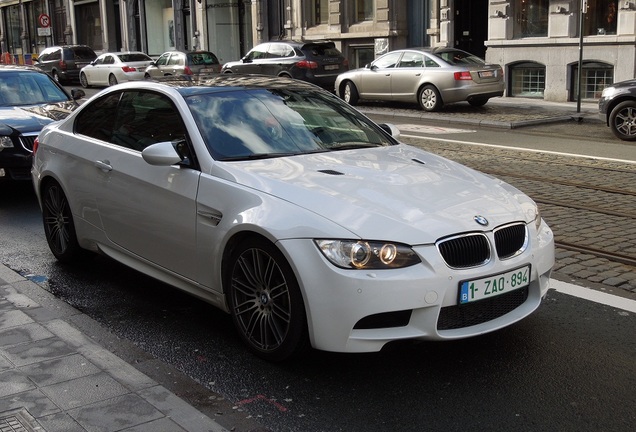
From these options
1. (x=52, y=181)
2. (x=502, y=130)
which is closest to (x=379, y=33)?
(x=502, y=130)

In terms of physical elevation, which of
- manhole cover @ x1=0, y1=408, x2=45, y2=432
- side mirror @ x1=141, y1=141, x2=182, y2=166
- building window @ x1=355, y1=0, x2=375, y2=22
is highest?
building window @ x1=355, y1=0, x2=375, y2=22

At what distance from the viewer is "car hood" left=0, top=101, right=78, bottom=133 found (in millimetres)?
10148

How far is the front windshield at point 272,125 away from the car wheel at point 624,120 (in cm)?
943

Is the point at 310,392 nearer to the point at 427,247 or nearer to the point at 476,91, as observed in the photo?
the point at 427,247

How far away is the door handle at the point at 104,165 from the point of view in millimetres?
5937

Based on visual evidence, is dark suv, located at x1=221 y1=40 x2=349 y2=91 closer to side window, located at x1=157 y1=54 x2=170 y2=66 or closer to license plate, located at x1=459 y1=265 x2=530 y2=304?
side window, located at x1=157 y1=54 x2=170 y2=66

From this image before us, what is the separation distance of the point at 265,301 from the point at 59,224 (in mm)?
2857

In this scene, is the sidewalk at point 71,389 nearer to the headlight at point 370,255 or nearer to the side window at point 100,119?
the headlight at point 370,255

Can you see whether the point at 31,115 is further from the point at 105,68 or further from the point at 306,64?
the point at 105,68

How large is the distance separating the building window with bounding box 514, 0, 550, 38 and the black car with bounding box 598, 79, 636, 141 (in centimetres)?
838

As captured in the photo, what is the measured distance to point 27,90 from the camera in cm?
1166

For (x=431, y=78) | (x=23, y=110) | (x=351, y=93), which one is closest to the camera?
(x=23, y=110)

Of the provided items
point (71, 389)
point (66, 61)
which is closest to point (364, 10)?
point (66, 61)

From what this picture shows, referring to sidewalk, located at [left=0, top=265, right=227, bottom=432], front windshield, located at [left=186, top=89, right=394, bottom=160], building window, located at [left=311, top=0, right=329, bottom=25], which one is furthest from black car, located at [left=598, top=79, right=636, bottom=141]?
building window, located at [left=311, top=0, right=329, bottom=25]
